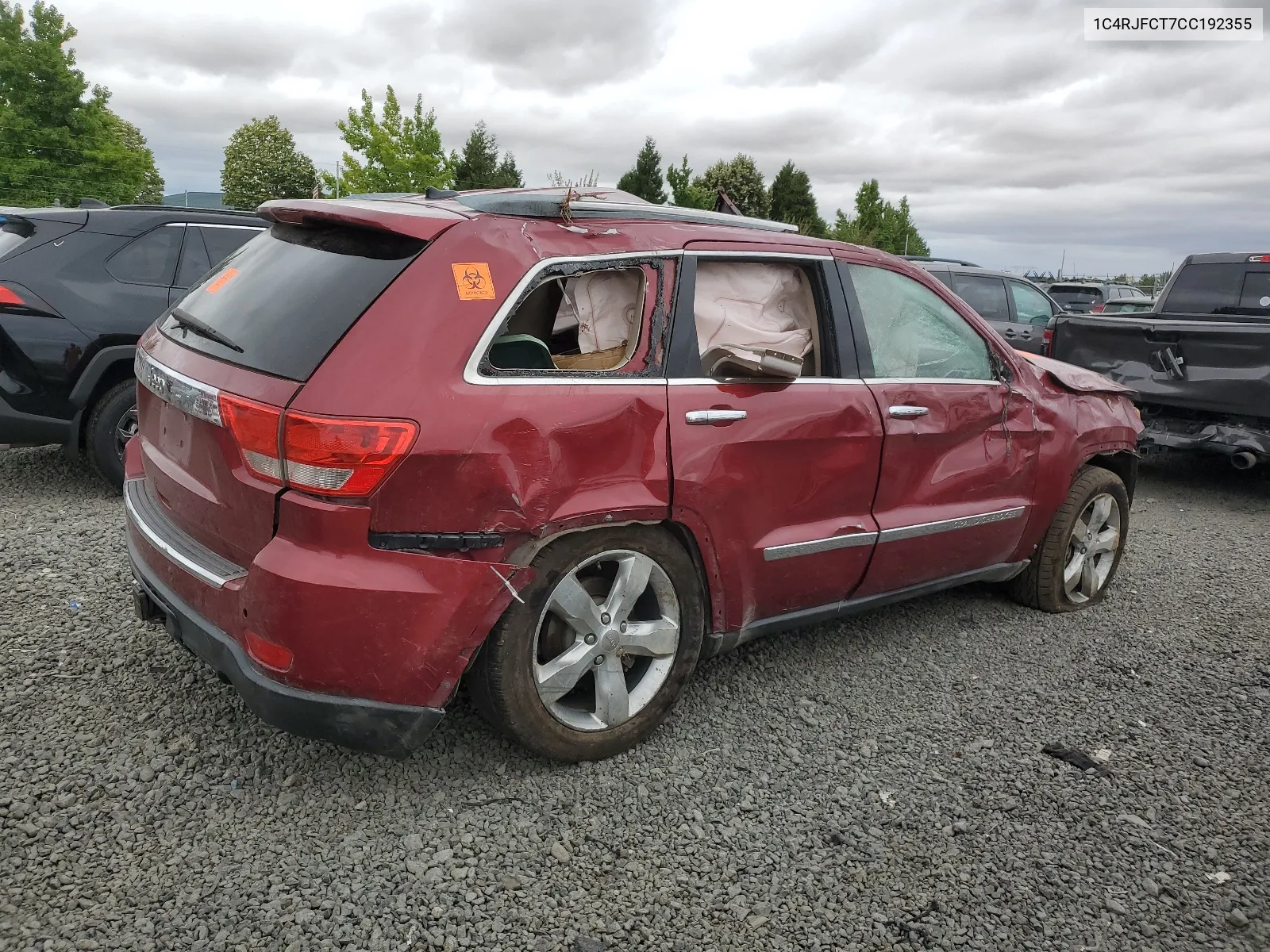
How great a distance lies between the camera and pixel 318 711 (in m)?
2.51

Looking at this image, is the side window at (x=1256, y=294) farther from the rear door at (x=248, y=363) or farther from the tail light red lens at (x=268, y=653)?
the tail light red lens at (x=268, y=653)

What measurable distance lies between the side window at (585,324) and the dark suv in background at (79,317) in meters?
2.89

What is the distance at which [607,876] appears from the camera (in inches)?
100

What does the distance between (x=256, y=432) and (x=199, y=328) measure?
0.65 meters

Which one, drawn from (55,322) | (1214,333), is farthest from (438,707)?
(1214,333)

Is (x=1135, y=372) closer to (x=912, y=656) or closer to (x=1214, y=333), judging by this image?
(x=1214, y=333)

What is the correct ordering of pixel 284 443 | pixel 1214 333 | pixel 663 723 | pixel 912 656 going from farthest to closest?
pixel 1214 333 < pixel 912 656 < pixel 663 723 < pixel 284 443

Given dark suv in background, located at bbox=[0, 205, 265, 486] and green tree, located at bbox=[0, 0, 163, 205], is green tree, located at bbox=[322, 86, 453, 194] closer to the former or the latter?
green tree, located at bbox=[0, 0, 163, 205]

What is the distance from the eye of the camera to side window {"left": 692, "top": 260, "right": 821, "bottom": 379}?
10.0ft

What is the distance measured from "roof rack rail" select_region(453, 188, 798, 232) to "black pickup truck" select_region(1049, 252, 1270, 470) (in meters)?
5.06

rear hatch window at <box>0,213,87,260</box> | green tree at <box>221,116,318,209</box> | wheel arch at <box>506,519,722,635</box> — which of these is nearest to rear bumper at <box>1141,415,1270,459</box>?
wheel arch at <box>506,519,722,635</box>

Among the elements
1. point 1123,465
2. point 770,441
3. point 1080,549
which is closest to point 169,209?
point 770,441

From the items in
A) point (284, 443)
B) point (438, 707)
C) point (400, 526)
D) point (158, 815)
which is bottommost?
point (158, 815)

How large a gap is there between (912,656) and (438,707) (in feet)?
7.44
